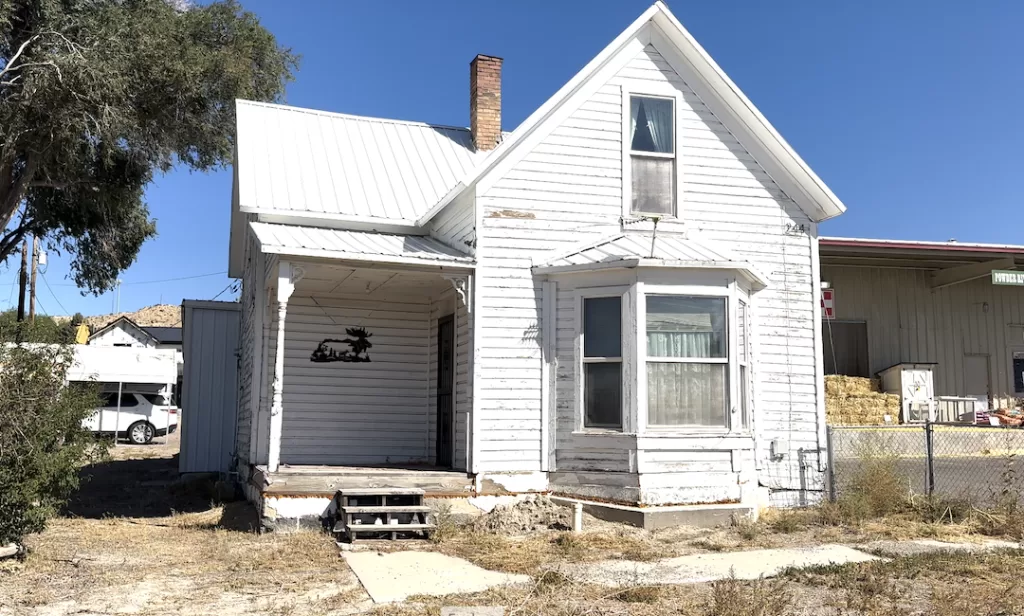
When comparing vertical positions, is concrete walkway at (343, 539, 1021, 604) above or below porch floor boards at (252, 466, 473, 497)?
below

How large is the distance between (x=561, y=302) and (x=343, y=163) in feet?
14.4

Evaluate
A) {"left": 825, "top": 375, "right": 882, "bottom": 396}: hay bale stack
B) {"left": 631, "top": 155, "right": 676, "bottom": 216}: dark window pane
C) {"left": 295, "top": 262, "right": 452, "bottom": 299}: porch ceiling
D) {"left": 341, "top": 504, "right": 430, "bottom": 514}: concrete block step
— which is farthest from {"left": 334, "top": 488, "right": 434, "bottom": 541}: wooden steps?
{"left": 825, "top": 375, "right": 882, "bottom": 396}: hay bale stack

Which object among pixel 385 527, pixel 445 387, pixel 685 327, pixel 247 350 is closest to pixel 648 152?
pixel 685 327

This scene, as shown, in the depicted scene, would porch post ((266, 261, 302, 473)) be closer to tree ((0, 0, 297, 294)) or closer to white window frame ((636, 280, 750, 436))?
white window frame ((636, 280, 750, 436))

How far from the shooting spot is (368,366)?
41.0ft

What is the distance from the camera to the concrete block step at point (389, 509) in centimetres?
892

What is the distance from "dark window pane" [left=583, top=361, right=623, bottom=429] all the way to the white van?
22.3 meters

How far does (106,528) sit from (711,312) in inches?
300

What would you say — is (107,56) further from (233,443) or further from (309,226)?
(309,226)

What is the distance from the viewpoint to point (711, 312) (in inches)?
403

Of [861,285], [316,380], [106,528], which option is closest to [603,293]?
[316,380]

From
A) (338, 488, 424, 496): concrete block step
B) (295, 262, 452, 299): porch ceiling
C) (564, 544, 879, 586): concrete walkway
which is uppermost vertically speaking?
(295, 262, 452, 299): porch ceiling

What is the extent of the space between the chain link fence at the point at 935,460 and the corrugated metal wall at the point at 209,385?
34.4 ft

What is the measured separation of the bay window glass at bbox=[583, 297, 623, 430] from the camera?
10086 millimetres
